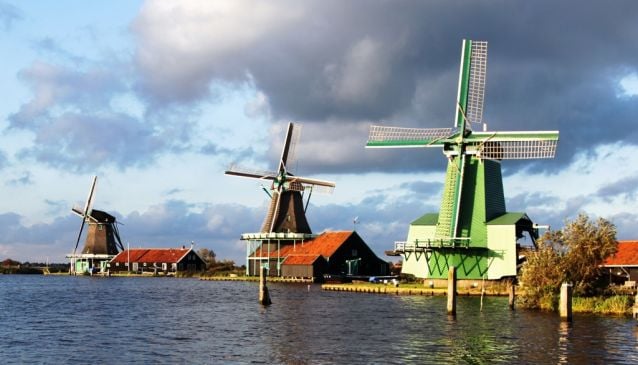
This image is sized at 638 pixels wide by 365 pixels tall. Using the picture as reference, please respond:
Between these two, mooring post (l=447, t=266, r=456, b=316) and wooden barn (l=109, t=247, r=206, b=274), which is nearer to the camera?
mooring post (l=447, t=266, r=456, b=316)

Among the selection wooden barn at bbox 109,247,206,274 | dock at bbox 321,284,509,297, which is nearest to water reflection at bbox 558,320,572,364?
dock at bbox 321,284,509,297

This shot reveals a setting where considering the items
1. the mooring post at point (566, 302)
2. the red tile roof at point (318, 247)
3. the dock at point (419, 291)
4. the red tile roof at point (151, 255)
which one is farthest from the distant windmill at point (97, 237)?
the mooring post at point (566, 302)

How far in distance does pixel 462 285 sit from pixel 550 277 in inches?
711

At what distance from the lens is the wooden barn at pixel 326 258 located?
85.8 metres

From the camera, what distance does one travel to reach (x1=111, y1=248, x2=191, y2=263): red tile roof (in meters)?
120

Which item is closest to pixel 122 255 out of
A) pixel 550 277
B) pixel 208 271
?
pixel 208 271

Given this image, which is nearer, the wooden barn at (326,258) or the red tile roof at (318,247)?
the wooden barn at (326,258)

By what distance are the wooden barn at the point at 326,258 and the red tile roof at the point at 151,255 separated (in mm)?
29041

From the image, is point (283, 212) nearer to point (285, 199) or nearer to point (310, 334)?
point (285, 199)

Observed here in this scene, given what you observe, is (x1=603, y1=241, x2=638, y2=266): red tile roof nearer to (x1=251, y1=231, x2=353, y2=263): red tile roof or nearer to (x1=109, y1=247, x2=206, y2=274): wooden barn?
(x1=251, y1=231, x2=353, y2=263): red tile roof

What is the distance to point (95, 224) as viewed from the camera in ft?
401

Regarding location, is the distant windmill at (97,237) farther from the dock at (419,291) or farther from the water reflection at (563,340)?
the water reflection at (563,340)

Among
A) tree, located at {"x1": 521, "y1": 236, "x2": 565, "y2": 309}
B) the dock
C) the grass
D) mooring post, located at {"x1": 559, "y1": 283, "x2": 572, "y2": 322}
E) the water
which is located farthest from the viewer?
the dock

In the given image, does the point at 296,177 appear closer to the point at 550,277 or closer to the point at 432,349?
the point at 550,277
